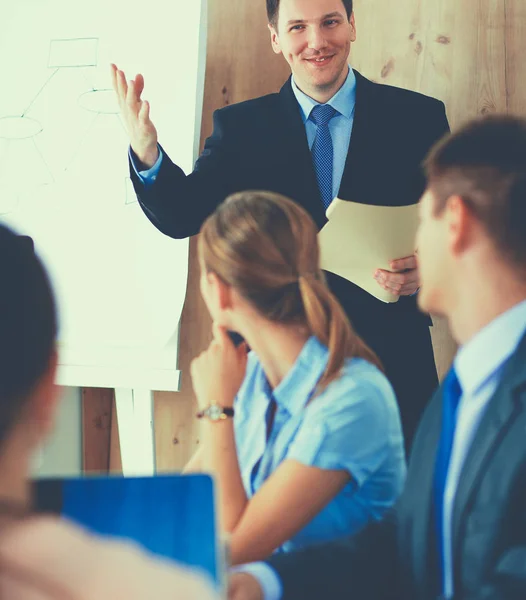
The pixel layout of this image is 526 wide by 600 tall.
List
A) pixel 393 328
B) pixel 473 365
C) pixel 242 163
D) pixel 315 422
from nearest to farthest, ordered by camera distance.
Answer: pixel 473 365 < pixel 315 422 < pixel 393 328 < pixel 242 163

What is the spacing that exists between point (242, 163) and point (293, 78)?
0.18 meters

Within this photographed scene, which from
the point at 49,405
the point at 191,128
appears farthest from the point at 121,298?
the point at 49,405

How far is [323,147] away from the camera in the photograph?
4.00ft

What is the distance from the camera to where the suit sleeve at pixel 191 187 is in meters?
1.25

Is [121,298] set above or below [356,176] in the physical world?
below

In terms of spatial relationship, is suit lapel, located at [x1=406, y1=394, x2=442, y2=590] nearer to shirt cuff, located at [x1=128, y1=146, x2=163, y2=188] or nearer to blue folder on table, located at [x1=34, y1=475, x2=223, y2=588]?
blue folder on table, located at [x1=34, y1=475, x2=223, y2=588]

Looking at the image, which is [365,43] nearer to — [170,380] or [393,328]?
[393,328]

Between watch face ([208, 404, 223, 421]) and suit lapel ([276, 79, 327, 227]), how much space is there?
1.15 feet

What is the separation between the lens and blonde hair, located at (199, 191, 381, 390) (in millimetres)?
929

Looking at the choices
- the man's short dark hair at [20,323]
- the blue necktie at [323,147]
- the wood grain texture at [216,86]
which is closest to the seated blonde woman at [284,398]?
the blue necktie at [323,147]

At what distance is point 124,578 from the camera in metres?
0.41

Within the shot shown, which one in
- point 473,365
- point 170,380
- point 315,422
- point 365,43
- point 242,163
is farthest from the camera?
point 170,380

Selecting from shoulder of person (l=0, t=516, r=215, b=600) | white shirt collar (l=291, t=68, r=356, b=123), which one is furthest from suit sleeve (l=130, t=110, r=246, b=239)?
shoulder of person (l=0, t=516, r=215, b=600)

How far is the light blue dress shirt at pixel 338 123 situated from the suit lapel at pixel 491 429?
1.77 feet
